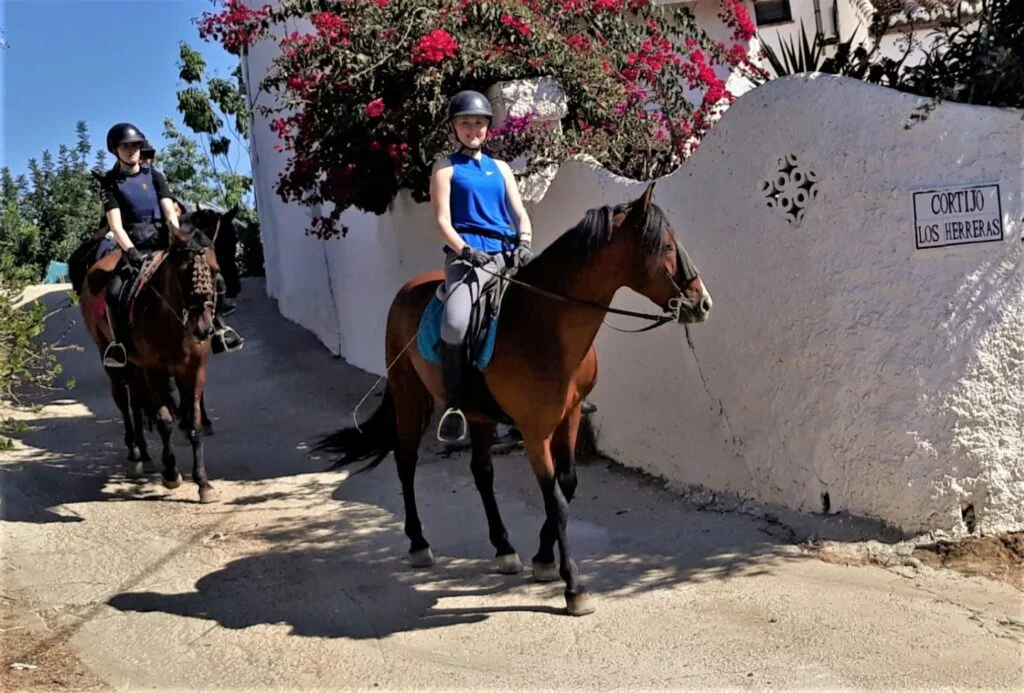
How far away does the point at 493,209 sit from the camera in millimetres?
5773

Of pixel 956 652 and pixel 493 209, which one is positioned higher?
pixel 493 209

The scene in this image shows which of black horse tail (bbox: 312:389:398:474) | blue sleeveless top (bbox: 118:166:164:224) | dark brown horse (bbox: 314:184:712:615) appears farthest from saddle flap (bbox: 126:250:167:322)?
dark brown horse (bbox: 314:184:712:615)

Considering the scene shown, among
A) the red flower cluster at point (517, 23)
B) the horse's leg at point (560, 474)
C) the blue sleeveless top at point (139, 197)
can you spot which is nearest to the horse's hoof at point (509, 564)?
the horse's leg at point (560, 474)

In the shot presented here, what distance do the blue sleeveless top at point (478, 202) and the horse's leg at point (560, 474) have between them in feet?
3.73

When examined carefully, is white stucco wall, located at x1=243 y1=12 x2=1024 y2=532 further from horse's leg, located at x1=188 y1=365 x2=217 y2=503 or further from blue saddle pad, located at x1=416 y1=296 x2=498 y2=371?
horse's leg, located at x1=188 y1=365 x2=217 y2=503

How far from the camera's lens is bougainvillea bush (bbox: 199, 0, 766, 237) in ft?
26.8

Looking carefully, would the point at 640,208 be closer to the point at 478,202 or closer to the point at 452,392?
the point at 478,202

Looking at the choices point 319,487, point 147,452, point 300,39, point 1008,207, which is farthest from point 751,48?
point 147,452

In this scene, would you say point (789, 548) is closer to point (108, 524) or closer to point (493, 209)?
point (493, 209)

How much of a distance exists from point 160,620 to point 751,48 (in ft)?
31.6

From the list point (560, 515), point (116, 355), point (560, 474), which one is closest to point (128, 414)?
point (116, 355)

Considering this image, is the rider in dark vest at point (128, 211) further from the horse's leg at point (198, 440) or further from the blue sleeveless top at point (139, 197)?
the horse's leg at point (198, 440)

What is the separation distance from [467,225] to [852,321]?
243cm

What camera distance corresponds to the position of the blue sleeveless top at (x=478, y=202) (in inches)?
224
